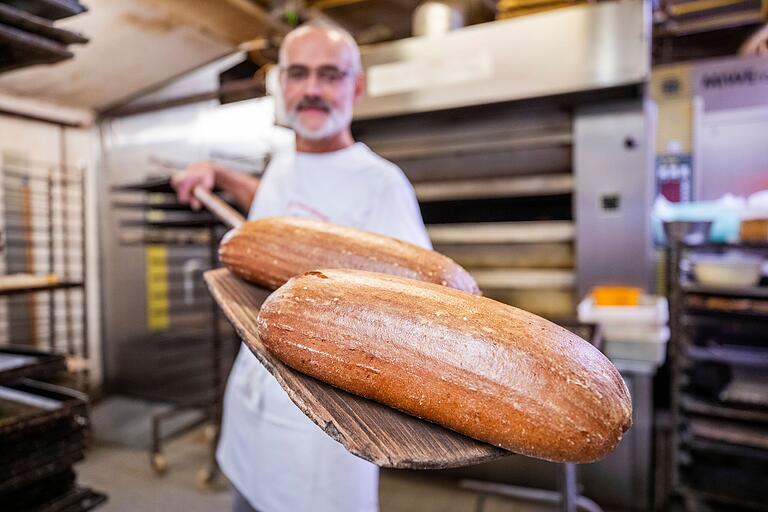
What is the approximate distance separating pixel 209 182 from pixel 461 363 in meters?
1.23

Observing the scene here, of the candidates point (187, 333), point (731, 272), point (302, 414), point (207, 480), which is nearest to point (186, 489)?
point (207, 480)

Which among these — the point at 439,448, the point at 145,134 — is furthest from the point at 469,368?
the point at 145,134

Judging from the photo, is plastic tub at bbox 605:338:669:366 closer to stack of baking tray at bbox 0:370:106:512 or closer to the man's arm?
the man's arm

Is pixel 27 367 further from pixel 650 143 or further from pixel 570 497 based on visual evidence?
pixel 650 143

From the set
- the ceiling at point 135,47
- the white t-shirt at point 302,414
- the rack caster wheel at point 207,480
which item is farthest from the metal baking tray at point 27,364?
the ceiling at point 135,47

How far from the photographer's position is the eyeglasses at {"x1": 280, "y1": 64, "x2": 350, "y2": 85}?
4.14 feet

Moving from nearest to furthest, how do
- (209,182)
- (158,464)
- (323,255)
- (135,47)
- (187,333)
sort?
(323,255) → (209,182) → (158,464) → (135,47) → (187,333)

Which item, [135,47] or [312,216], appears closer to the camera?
[312,216]

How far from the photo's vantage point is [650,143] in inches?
93.2

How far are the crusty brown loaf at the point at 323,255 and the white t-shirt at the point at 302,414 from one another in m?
0.39

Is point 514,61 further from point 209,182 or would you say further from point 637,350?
point 209,182

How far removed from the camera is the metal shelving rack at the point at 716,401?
6.92 ft

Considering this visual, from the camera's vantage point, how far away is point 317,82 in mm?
1260

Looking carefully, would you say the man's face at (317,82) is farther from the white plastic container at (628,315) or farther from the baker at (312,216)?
the white plastic container at (628,315)
